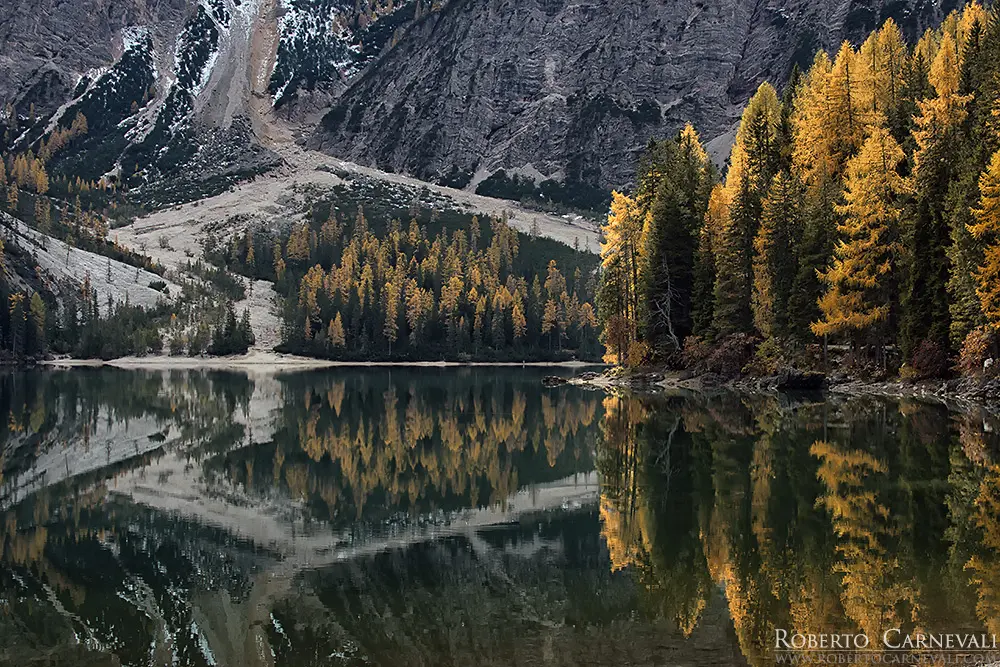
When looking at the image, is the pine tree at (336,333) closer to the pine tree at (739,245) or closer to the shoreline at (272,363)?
the shoreline at (272,363)

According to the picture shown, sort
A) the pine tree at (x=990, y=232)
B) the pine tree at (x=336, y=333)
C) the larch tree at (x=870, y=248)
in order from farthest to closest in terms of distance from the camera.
Result: the pine tree at (x=336, y=333), the larch tree at (x=870, y=248), the pine tree at (x=990, y=232)

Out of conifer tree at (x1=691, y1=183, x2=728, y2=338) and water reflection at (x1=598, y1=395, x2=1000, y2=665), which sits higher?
conifer tree at (x1=691, y1=183, x2=728, y2=338)

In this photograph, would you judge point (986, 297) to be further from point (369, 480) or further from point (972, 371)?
point (369, 480)

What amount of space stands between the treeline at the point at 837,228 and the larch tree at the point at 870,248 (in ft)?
0.32

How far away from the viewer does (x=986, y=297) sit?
41.9 meters

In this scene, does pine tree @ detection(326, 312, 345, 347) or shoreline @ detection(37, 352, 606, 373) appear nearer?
shoreline @ detection(37, 352, 606, 373)

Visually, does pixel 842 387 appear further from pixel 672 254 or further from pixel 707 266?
pixel 672 254

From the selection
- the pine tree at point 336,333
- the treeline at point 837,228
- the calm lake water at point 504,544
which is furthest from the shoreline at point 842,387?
the pine tree at point 336,333

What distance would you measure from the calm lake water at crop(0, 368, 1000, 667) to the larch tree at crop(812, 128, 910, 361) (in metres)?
15.0

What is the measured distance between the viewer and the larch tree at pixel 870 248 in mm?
52781

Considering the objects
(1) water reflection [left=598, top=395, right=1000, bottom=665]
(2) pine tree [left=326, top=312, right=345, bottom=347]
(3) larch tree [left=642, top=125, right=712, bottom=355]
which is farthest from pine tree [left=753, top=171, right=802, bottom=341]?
(2) pine tree [left=326, top=312, right=345, bottom=347]

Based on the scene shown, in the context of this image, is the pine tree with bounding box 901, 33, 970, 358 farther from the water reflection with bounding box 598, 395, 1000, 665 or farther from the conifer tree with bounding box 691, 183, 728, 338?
the conifer tree with bounding box 691, 183, 728, 338

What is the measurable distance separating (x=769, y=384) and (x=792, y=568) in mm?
46147

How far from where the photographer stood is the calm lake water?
12961mm
